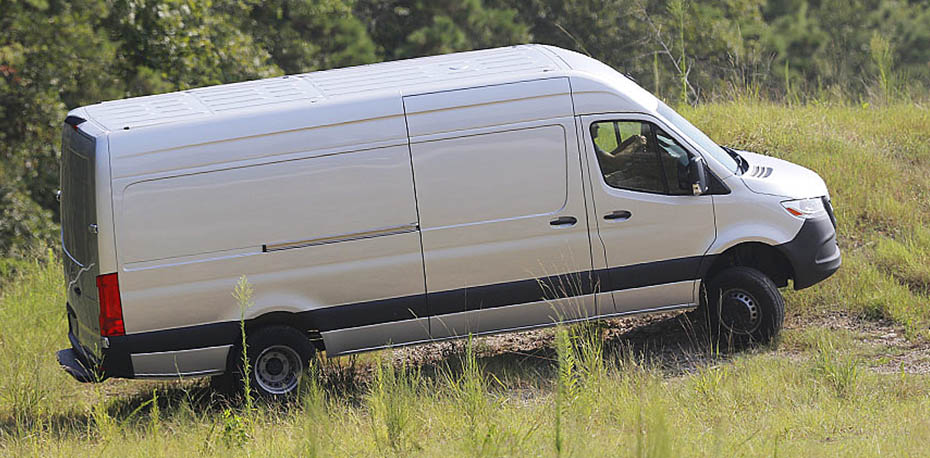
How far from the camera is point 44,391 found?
8.09 metres

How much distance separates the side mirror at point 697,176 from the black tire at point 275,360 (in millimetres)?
2981

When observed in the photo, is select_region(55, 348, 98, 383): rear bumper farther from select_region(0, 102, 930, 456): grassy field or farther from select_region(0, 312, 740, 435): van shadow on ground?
select_region(0, 312, 740, 435): van shadow on ground

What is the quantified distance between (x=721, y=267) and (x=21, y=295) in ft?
21.3

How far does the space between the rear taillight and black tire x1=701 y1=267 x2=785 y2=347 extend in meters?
4.19

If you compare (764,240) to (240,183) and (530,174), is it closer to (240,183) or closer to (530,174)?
(530,174)

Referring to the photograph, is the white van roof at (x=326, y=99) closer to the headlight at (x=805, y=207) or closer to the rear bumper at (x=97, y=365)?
the headlight at (x=805, y=207)

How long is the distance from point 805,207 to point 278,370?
4052 mm

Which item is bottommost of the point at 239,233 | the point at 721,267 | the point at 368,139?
the point at 721,267

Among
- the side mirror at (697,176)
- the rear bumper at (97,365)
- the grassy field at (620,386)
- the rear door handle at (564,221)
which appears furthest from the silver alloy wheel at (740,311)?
the rear bumper at (97,365)

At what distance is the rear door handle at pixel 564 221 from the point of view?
25.2 ft

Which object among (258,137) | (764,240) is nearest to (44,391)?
(258,137)

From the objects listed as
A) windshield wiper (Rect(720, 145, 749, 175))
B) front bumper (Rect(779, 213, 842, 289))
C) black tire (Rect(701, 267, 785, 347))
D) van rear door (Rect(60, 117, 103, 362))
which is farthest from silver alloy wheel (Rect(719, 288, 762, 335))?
van rear door (Rect(60, 117, 103, 362))

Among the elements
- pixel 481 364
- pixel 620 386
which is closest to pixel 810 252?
pixel 620 386

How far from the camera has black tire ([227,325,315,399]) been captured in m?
7.59
